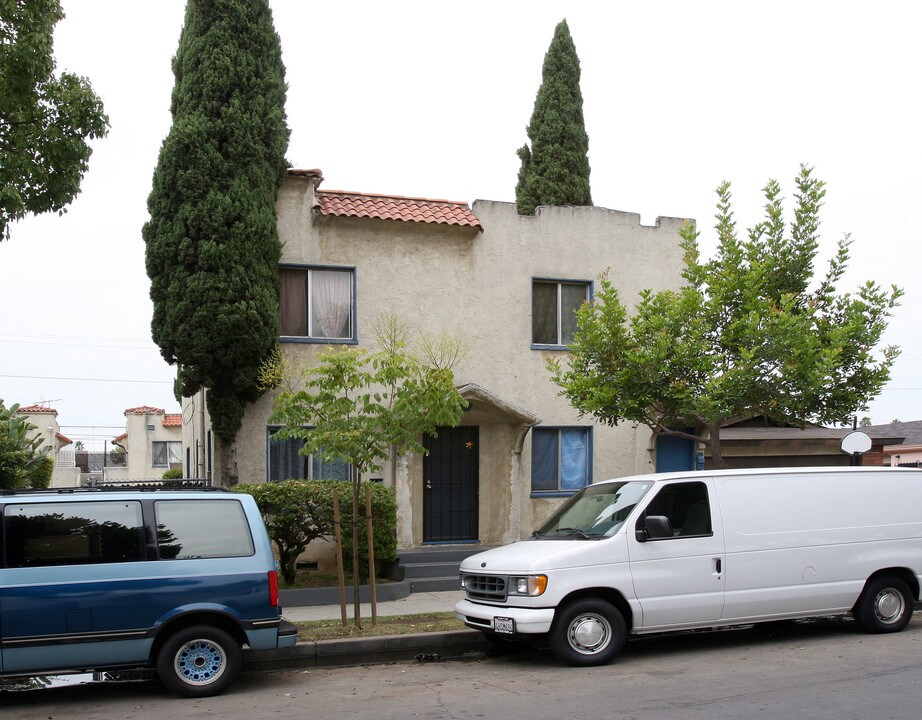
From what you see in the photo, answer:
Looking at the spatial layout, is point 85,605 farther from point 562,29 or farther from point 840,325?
point 562,29

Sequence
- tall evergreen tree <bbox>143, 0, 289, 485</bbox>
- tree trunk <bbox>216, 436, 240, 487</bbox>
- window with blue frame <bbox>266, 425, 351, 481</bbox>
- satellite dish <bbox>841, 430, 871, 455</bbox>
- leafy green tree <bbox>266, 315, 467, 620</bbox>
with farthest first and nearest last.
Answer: satellite dish <bbox>841, 430, 871, 455</bbox>, window with blue frame <bbox>266, 425, 351, 481</bbox>, tree trunk <bbox>216, 436, 240, 487</bbox>, tall evergreen tree <bbox>143, 0, 289, 485</bbox>, leafy green tree <bbox>266, 315, 467, 620</bbox>

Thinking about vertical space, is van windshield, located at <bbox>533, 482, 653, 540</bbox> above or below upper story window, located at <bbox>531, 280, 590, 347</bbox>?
below

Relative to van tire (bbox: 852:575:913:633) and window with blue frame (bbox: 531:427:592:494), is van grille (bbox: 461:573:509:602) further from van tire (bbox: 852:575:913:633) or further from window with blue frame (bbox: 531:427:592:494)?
window with blue frame (bbox: 531:427:592:494)

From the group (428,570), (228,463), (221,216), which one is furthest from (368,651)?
(221,216)

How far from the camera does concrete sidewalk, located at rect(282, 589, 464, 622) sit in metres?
11.8

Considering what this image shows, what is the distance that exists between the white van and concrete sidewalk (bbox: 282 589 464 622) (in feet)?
7.66

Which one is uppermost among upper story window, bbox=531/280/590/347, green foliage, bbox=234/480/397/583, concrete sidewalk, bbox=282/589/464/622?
upper story window, bbox=531/280/590/347

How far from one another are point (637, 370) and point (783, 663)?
4851 mm

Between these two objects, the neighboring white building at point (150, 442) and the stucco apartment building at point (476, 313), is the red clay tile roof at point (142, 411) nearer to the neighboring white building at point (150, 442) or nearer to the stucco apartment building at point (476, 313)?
the neighboring white building at point (150, 442)

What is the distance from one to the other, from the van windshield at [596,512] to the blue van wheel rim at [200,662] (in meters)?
3.48

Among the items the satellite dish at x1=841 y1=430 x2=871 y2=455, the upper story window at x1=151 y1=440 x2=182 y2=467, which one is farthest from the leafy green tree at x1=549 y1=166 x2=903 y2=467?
the upper story window at x1=151 y1=440 x2=182 y2=467

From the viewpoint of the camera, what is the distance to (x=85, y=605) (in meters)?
7.88

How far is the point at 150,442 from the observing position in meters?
44.1

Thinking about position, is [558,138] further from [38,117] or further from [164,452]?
[164,452]
